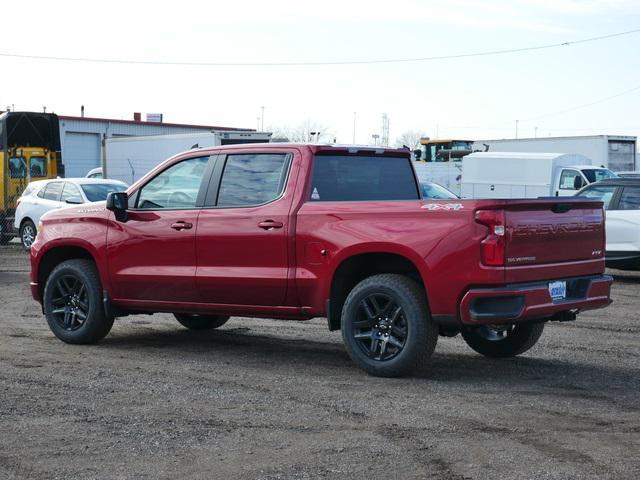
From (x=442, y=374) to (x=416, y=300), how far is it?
84 cm

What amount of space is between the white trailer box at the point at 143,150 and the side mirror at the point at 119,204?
22.4 m

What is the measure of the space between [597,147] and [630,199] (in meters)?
23.6

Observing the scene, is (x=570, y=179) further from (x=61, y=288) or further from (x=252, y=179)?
(x=252, y=179)

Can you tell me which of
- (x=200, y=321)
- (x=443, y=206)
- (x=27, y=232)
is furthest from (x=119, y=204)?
(x=27, y=232)

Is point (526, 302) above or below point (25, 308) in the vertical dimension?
above

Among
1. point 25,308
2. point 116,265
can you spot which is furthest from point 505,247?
point 25,308

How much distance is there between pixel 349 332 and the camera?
346 inches

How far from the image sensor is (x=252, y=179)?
9.54 m

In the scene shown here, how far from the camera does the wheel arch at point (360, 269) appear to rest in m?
8.64

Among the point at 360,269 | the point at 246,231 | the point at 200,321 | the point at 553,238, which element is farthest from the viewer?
the point at 200,321

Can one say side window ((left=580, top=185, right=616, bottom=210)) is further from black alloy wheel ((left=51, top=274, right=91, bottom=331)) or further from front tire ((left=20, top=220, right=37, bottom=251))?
front tire ((left=20, top=220, right=37, bottom=251))

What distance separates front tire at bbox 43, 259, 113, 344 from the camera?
10359mm

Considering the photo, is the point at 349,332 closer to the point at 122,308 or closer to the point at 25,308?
the point at 122,308

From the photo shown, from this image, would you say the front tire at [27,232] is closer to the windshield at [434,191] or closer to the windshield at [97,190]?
the windshield at [97,190]
